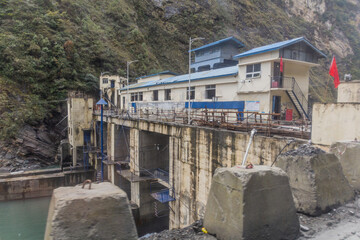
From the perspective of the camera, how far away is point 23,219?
68.2ft

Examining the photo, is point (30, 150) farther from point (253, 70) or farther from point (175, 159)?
point (253, 70)

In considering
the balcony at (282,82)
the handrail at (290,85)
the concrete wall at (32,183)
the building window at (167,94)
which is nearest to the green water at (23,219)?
the concrete wall at (32,183)

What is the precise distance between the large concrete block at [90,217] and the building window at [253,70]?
16667mm

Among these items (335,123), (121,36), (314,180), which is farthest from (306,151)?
(121,36)

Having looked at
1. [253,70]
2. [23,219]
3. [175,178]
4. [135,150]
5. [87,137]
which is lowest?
[23,219]

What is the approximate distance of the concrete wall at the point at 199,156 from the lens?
35.6 ft

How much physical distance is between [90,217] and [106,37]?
56.2 m

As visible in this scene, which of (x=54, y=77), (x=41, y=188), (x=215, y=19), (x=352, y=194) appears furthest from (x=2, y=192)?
(x=215, y=19)

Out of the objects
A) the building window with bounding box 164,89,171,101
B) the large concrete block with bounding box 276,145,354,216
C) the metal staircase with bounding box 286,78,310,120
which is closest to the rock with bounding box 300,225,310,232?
the large concrete block with bounding box 276,145,354,216

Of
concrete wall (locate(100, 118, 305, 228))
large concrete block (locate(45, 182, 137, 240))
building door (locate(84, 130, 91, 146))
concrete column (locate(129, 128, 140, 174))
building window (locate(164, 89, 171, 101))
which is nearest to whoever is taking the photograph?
large concrete block (locate(45, 182, 137, 240))

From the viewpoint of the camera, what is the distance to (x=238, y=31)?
69750mm

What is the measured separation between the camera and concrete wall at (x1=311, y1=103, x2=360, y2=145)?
8023mm

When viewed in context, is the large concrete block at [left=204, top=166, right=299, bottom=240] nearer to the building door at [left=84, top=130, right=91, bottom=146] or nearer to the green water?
the green water

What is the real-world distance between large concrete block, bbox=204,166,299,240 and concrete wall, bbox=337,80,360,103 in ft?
28.7
